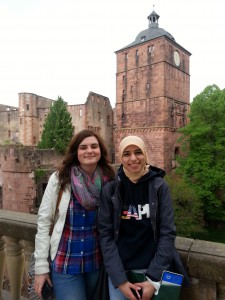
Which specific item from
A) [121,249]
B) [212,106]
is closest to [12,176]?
[212,106]

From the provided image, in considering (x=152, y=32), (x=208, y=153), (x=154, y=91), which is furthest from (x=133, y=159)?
(x=152, y=32)

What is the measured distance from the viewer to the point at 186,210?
16797 millimetres

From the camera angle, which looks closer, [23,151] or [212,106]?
[23,151]

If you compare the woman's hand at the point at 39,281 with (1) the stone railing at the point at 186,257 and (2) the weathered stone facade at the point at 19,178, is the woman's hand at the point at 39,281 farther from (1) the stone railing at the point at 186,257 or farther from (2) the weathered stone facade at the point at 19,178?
(2) the weathered stone facade at the point at 19,178

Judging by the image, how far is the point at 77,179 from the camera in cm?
226

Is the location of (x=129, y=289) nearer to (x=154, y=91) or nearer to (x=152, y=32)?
(x=154, y=91)

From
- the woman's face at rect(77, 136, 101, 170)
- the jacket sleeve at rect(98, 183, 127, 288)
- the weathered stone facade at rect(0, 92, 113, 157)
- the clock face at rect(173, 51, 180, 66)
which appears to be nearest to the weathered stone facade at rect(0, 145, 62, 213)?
the woman's face at rect(77, 136, 101, 170)

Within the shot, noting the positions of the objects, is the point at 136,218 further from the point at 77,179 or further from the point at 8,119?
the point at 8,119

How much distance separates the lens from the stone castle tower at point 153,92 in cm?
2552

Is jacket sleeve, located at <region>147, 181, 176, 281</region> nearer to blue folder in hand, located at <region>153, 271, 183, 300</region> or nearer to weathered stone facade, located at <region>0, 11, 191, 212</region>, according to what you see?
blue folder in hand, located at <region>153, 271, 183, 300</region>

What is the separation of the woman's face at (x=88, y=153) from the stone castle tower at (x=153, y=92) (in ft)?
76.8

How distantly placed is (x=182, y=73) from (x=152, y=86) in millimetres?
4803

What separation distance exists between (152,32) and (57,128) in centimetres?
1515

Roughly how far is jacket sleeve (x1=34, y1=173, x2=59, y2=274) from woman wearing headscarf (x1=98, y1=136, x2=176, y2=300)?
16.2 inches
